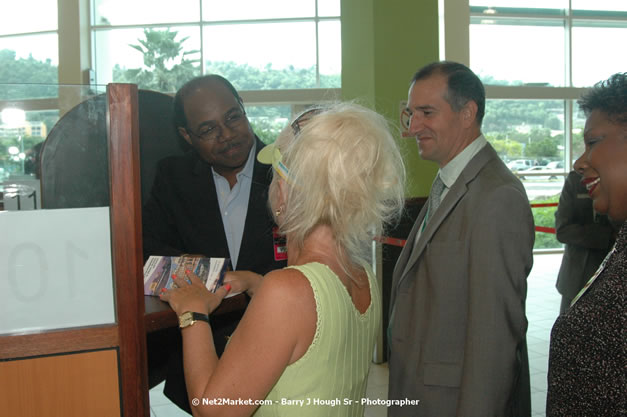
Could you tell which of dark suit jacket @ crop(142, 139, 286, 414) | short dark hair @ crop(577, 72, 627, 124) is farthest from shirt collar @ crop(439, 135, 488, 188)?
dark suit jacket @ crop(142, 139, 286, 414)

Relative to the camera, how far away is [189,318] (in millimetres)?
1227

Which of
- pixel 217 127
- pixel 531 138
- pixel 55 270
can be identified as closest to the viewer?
pixel 55 270

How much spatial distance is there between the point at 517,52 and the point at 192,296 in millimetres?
9864

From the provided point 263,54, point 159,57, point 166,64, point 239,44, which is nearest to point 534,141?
point 263,54

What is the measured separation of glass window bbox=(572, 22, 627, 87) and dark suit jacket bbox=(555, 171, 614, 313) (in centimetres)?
740

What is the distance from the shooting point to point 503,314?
5.44ft

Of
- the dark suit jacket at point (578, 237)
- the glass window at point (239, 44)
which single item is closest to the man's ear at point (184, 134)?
the dark suit jacket at point (578, 237)

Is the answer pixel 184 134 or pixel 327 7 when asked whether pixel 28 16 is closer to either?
pixel 327 7

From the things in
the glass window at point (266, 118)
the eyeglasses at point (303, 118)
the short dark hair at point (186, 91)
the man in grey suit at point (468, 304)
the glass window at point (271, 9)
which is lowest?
the man in grey suit at point (468, 304)

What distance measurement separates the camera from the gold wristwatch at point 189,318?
4.00ft

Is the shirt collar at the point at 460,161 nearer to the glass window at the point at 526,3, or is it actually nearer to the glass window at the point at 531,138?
the glass window at the point at 531,138

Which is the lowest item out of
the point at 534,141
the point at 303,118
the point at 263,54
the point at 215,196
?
the point at 215,196

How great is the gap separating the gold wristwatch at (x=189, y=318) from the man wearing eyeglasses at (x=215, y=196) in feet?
2.03

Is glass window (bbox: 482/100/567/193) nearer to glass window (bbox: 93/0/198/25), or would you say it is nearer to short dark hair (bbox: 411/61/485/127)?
glass window (bbox: 93/0/198/25)
